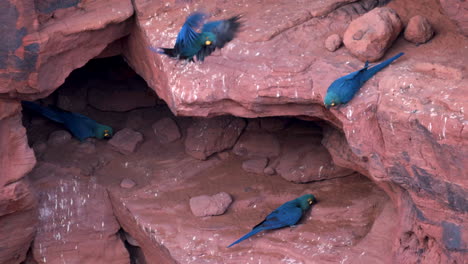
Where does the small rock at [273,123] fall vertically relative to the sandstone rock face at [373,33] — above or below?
below

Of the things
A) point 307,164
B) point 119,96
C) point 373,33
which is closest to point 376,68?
point 373,33

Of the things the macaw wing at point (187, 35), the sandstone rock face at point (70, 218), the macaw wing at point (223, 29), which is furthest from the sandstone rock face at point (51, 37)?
the sandstone rock face at point (70, 218)

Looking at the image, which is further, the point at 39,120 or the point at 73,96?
the point at 73,96

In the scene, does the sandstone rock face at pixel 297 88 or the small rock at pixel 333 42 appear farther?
the small rock at pixel 333 42

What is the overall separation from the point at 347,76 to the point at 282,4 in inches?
37.1

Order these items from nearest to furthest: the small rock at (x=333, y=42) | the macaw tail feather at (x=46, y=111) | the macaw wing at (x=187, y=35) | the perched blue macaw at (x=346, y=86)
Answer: the perched blue macaw at (x=346, y=86)
the small rock at (x=333, y=42)
the macaw wing at (x=187, y=35)
the macaw tail feather at (x=46, y=111)

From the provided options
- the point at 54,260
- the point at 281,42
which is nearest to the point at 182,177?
the point at 54,260

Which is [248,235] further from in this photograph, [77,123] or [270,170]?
[77,123]

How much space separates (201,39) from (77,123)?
68.1 inches

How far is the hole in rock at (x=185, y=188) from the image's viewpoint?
4.12 m

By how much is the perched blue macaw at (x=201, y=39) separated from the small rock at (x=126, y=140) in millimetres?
1251

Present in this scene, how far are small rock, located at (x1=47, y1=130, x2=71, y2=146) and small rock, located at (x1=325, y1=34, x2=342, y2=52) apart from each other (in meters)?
2.37

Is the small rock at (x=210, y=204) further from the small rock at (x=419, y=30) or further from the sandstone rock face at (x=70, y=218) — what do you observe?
the small rock at (x=419, y=30)

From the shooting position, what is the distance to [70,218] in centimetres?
477
